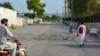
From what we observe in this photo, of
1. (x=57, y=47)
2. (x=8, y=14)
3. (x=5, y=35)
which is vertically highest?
(x=5, y=35)

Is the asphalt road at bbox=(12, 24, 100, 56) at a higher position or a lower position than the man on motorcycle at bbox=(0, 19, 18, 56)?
lower

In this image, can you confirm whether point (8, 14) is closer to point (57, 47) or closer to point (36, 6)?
point (57, 47)

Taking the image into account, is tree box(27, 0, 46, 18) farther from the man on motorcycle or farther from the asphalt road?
the man on motorcycle

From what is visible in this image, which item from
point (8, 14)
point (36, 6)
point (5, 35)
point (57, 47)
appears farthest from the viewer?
point (36, 6)

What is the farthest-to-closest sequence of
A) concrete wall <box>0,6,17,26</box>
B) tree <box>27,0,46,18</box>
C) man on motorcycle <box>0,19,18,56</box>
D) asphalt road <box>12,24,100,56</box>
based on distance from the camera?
tree <box>27,0,46,18</box> < concrete wall <box>0,6,17,26</box> < asphalt road <box>12,24,100,56</box> < man on motorcycle <box>0,19,18,56</box>

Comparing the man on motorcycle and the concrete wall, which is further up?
the man on motorcycle

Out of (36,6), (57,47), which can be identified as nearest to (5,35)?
(57,47)

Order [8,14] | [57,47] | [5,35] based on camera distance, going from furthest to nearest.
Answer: [8,14] → [57,47] → [5,35]

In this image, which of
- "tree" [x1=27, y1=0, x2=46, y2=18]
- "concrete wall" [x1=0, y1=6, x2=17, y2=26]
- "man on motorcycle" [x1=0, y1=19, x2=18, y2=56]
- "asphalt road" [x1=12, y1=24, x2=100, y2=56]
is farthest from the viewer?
"tree" [x1=27, y1=0, x2=46, y2=18]

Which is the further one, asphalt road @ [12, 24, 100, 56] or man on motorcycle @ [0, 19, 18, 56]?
asphalt road @ [12, 24, 100, 56]

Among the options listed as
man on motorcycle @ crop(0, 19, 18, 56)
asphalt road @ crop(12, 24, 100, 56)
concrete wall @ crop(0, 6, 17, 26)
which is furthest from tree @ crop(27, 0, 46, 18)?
man on motorcycle @ crop(0, 19, 18, 56)

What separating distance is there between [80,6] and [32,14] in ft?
252

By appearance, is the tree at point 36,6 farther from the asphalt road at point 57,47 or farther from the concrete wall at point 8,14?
the asphalt road at point 57,47

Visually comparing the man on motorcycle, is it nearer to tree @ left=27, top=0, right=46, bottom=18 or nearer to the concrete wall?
the concrete wall
